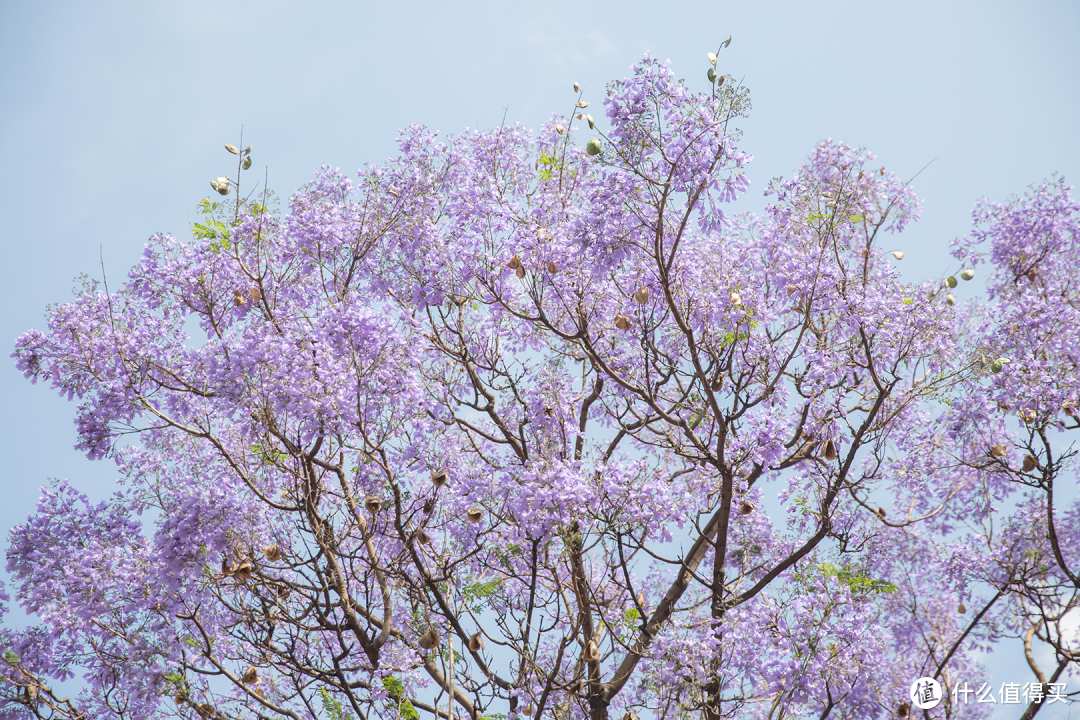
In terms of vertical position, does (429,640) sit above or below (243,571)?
below

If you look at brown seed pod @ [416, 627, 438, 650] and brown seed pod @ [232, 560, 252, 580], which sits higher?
brown seed pod @ [232, 560, 252, 580]

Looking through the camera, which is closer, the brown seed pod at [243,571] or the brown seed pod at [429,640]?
the brown seed pod at [243,571]

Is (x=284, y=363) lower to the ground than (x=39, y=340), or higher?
lower

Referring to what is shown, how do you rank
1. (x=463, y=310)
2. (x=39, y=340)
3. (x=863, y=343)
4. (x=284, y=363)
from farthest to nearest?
(x=463, y=310) → (x=39, y=340) → (x=863, y=343) → (x=284, y=363)

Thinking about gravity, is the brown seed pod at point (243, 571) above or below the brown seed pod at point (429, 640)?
above

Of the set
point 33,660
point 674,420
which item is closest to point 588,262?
point 674,420

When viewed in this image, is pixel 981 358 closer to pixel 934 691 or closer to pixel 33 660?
pixel 934 691

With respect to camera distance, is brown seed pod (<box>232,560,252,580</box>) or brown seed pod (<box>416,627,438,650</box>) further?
brown seed pod (<box>416,627,438,650</box>)

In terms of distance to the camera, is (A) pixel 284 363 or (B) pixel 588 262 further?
(B) pixel 588 262

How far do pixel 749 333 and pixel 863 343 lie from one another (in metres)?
1.00

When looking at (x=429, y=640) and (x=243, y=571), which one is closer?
(x=243, y=571)

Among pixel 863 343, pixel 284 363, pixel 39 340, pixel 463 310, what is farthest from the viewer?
pixel 463 310

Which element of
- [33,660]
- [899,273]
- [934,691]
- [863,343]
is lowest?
[33,660]

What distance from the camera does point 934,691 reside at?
27.7ft
